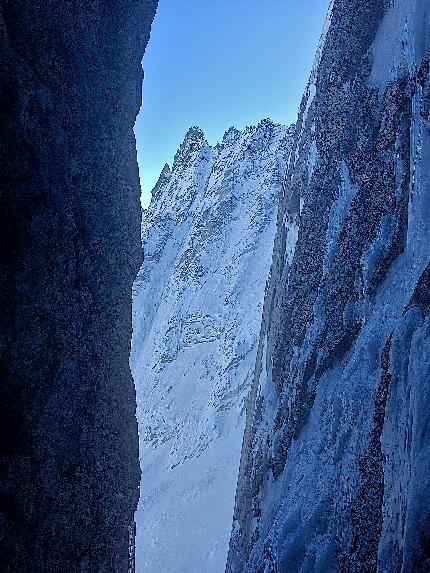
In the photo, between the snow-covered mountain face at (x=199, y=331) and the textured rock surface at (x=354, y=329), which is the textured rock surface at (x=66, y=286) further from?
the snow-covered mountain face at (x=199, y=331)

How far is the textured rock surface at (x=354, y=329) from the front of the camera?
20.6 ft

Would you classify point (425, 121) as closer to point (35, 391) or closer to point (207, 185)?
point (35, 391)

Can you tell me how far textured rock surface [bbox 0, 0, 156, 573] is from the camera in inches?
227

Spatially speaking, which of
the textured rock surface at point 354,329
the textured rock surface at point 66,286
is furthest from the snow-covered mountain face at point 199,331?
the textured rock surface at point 66,286

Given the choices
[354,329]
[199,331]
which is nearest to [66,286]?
[354,329]

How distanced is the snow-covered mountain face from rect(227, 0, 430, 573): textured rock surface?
23.4 m

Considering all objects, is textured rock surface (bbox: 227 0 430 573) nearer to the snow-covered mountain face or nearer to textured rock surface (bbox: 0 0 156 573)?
textured rock surface (bbox: 0 0 156 573)

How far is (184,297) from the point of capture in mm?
57594

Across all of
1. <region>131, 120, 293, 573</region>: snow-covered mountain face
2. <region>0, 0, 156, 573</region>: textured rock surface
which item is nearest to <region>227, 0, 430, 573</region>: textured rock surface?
<region>0, 0, 156, 573</region>: textured rock surface

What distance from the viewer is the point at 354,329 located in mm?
9336

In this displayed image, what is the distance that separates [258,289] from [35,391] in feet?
149

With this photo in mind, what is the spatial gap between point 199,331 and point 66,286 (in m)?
47.0

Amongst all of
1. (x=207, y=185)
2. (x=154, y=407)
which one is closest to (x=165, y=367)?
(x=154, y=407)

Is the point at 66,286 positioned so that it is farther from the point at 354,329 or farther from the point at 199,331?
the point at 199,331
